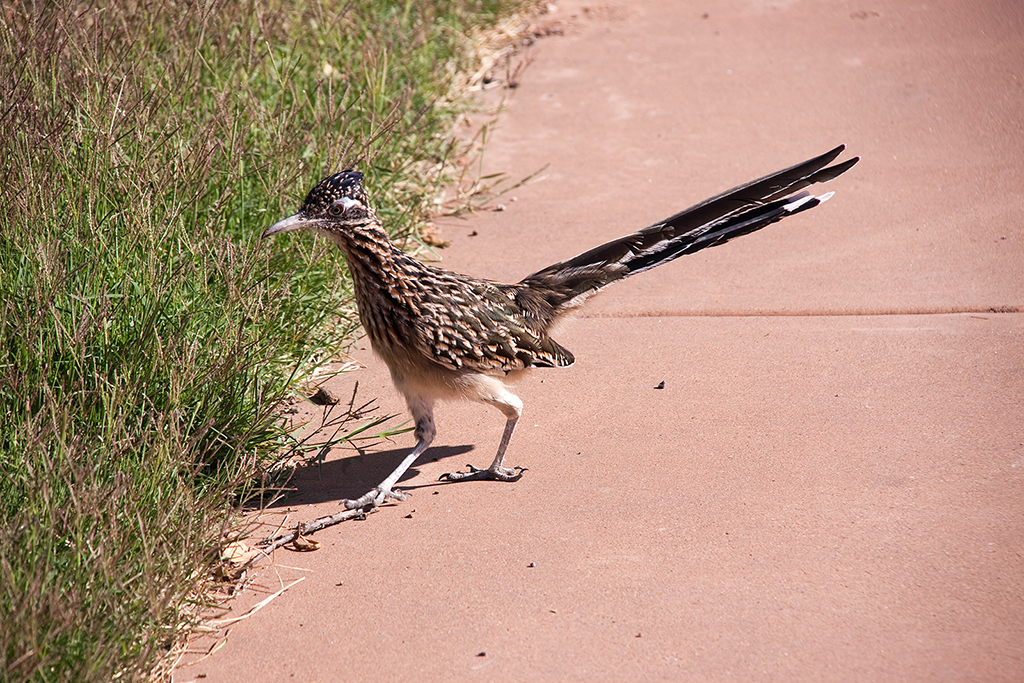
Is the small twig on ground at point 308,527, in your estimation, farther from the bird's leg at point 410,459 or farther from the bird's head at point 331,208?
the bird's head at point 331,208

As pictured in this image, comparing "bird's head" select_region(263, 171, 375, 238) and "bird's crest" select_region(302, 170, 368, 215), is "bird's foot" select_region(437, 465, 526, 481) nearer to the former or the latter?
"bird's head" select_region(263, 171, 375, 238)

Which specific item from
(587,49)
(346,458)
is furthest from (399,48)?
(346,458)

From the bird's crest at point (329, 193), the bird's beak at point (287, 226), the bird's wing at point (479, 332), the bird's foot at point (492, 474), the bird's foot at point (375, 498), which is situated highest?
the bird's crest at point (329, 193)

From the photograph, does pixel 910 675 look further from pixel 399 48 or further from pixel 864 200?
pixel 399 48

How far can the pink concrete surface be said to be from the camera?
331 centimetres

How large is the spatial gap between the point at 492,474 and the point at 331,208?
132 centimetres

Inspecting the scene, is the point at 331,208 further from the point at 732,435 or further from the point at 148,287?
the point at 732,435

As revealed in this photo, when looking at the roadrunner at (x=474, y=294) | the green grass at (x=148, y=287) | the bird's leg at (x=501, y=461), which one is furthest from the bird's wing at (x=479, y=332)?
the green grass at (x=148, y=287)

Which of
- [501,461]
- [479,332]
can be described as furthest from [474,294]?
[501,461]

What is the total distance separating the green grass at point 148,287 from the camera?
3080mm

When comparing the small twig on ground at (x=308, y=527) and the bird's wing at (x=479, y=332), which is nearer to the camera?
the small twig on ground at (x=308, y=527)

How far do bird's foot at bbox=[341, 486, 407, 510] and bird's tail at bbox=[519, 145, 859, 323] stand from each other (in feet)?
3.98

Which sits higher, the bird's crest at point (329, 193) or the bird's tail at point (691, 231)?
the bird's crest at point (329, 193)

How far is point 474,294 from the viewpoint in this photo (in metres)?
4.57
